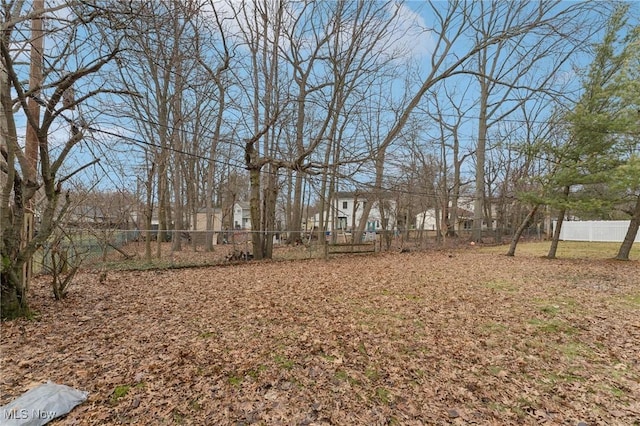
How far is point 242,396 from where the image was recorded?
2779 millimetres

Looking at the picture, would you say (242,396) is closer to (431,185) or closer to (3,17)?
(3,17)

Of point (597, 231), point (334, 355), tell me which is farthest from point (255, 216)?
point (597, 231)

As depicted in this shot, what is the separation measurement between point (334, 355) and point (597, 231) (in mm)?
23866

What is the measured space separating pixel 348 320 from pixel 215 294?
2.97 meters

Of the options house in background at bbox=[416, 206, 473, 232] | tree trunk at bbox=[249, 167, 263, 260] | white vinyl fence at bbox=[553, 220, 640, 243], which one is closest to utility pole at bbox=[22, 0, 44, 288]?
tree trunk at bbox=[249, 167, 263, 260]

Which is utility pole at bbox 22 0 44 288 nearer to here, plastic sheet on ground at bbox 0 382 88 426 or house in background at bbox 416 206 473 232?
plastic sheet on ground at bbox 0 382 88 426

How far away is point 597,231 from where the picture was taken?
2009 cm

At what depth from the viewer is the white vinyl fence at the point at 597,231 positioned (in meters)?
19.1

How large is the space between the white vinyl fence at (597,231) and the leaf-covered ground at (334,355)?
55.2ft

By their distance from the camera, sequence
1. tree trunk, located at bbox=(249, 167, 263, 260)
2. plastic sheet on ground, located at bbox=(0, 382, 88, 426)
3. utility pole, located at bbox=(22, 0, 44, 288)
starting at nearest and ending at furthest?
plastic sheet on ground, located at bbox=(0, 382, 88, 426) < utility pole, located at bbox=(22, 0, 44, 288) < tree trunk, located at bbox=(249, 167, 263, 260)

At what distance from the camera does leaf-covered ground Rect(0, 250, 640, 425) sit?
103 inches

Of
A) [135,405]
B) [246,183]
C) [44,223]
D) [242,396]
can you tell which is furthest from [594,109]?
[246,183]

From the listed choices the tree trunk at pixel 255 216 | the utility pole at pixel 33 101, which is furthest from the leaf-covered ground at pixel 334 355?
the tree trunk at pixel 255 216

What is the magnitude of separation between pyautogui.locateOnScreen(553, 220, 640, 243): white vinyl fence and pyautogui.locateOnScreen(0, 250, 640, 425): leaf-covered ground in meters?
16.8
